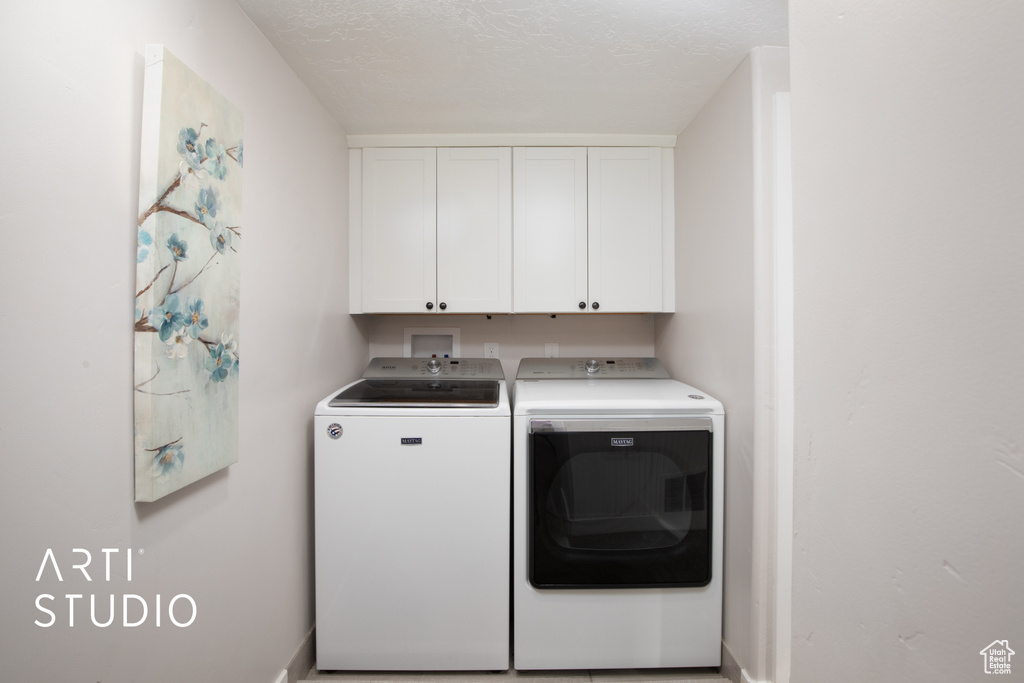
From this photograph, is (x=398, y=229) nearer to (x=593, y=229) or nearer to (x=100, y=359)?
(x=593, y=229)

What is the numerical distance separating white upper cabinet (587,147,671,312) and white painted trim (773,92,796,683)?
719mm

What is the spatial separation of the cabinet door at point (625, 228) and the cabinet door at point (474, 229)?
1.32 ft

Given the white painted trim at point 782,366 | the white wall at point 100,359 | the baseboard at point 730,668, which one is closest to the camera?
the white wall at point 100,359

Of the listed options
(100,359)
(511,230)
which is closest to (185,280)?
(100,359)

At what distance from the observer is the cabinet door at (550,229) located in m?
2.12

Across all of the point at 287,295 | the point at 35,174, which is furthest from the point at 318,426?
the point at 35,174

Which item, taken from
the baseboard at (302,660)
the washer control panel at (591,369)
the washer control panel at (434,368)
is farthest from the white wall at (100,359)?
the washer control panel at (591,369)

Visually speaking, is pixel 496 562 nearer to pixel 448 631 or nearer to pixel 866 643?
pixel 448 631

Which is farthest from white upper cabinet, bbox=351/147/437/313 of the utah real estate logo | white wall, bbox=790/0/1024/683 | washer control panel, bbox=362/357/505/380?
the utah real estate logo

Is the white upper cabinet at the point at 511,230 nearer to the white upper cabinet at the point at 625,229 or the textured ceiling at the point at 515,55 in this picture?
the white upper cabinet at the point at 625,229

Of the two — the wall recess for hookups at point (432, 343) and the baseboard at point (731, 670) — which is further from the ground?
the wall recess for hookups at point (432, 343)

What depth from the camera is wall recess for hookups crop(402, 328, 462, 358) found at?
244 centimetres

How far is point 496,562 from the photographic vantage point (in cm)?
170

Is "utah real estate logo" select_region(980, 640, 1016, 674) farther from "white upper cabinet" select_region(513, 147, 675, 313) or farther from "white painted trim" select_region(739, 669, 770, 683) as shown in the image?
"white upper cabinet" select_region(513, 147, 675, 313)
